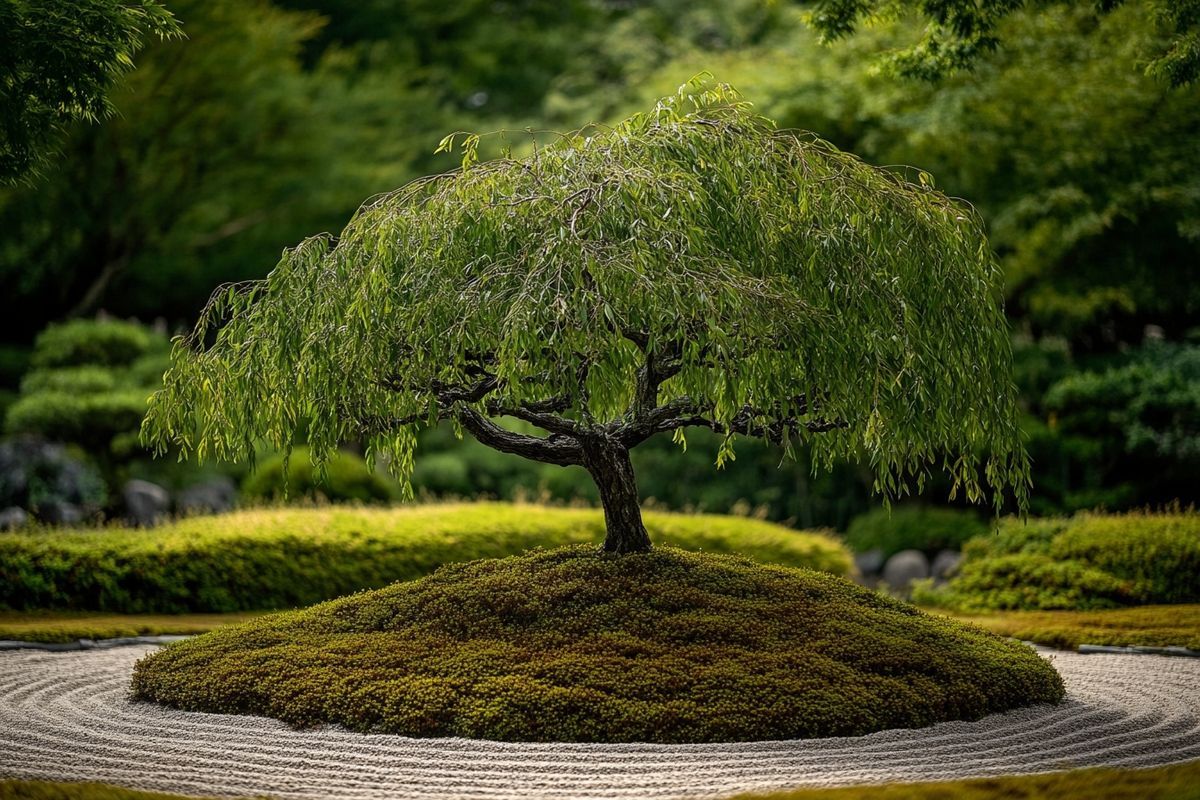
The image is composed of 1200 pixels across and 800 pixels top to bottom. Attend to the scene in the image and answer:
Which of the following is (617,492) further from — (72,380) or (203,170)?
(203,170)

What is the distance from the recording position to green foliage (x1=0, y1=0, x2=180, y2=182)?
7855mm

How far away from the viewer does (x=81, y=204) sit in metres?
19.7

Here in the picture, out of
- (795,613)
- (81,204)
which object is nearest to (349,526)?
(795,613)

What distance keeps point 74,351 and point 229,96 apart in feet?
17.6

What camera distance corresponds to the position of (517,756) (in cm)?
599

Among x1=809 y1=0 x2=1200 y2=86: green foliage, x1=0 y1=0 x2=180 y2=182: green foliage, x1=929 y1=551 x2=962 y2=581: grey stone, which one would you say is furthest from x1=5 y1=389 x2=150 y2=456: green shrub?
x1=929 y1=551 x2=962 y2=581: grey stone

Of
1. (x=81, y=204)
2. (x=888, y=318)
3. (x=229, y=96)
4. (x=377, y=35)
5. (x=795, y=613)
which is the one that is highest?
(x=377, y=35)

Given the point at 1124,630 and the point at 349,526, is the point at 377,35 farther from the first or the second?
the point at 1124,630

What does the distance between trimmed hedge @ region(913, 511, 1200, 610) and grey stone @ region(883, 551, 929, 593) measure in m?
2.81

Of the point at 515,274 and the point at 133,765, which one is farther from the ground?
the point at 515,274

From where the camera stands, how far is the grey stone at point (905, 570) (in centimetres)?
1653

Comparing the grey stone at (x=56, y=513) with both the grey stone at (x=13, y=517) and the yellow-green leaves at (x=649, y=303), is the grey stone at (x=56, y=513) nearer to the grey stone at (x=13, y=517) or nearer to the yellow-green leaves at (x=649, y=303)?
the grey stone at (x=13, y=517)

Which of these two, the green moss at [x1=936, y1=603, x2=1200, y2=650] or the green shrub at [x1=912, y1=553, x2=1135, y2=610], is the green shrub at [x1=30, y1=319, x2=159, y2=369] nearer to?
the green shrub at [x1=912, y1=553, x2=1135, y2=610]

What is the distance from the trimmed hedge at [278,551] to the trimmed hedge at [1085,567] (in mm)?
1773
